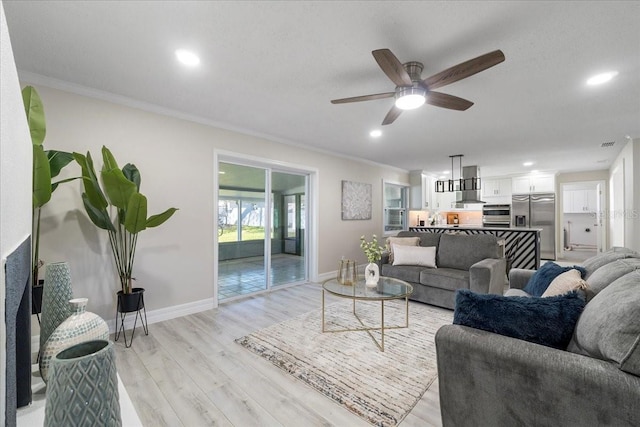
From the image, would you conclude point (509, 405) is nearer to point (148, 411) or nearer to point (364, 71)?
point (148, 411)

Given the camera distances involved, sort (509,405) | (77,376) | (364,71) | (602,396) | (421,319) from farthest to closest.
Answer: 1. (421,319)
2. (364,71)
3. (509,405)
4. (602,396)
5. (77,376)

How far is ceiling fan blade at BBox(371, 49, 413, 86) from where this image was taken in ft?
5.77

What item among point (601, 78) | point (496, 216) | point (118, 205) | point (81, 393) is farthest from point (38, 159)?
point (496, 216)

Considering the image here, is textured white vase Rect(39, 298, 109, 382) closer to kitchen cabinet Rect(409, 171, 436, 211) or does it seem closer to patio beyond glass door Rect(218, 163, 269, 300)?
patio beyond glass door Rect(218, 163, 269, 300)

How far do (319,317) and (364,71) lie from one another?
8.71 ft

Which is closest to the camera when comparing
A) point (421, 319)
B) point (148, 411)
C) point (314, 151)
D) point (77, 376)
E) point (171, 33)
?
point (77, 376)

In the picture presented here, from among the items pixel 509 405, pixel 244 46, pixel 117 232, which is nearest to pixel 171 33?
pixel 244 46

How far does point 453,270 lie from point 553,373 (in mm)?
2870

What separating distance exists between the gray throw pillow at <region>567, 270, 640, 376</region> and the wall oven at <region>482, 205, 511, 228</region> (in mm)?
7796

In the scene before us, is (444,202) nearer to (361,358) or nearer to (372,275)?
(372,275)

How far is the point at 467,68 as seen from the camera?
1892 millimetres

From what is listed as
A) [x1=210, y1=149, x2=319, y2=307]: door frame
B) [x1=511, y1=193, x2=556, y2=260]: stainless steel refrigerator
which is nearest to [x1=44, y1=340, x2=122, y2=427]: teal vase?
[x1=210, y1=149, x2=319, y2=307]: door frame

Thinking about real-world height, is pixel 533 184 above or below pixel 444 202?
above

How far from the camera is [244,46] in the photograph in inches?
83.8
